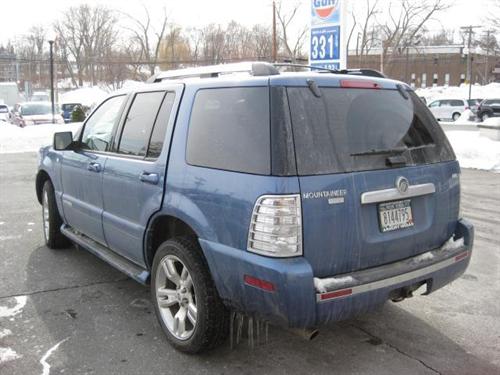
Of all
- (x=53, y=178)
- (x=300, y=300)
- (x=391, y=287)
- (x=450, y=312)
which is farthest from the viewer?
(x=53, y=178)

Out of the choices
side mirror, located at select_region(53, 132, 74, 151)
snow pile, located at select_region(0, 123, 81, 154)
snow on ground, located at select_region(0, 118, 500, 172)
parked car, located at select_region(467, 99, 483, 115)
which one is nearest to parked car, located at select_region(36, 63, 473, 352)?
side mirror, located at select_region(53, 132, 74, 151)

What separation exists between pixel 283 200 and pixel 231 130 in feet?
2.05

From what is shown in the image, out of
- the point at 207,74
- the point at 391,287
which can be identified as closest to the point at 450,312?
the point at 391,287

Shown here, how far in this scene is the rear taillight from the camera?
2.86 meters

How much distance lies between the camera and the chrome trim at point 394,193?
10.2 feet

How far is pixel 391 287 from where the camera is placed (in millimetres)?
3176

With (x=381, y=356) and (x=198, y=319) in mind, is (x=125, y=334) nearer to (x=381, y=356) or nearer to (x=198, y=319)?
(x=198, y=319)

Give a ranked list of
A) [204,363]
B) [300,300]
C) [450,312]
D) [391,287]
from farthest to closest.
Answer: [450,312] < [204,363] < [391,287] < [300,300]

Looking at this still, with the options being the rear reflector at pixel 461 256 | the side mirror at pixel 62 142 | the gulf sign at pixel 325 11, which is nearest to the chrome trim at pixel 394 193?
the rear reflector at pixel 461 256

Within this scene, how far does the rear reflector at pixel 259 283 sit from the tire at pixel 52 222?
344 cm

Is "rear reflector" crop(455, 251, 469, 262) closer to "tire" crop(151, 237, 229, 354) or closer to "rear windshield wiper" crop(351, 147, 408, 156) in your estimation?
"rear windshield wiper" crop(351, 147, 408, 156)

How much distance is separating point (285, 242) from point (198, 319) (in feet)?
2.89

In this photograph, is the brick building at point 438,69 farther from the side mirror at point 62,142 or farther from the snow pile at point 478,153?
the side mirror at point 62,142

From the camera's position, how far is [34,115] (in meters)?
27.6
